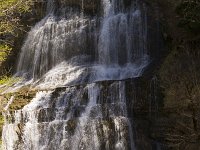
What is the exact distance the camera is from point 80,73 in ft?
78.1

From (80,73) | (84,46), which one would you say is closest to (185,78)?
(80,73)

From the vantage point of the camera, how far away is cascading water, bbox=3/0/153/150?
18562 millimetres

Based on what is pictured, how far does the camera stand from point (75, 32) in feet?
86.6

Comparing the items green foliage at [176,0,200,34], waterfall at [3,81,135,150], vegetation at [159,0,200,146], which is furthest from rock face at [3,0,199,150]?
green foliage at [176,0,200,34]

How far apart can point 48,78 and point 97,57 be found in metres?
2.66

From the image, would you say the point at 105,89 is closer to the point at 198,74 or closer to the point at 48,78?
the point at 198,74

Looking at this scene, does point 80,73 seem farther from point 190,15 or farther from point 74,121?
point 190,15

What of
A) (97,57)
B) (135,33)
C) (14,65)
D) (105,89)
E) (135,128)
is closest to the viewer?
(135,128)

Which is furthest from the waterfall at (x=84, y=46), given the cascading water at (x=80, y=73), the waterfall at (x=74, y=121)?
the waterfall at (x=74, y=121)

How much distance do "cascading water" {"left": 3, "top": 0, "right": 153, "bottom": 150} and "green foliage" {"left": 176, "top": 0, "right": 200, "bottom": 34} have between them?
3.24 meters

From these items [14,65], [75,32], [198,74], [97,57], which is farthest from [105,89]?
[14,65]

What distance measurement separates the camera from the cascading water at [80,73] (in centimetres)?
1856

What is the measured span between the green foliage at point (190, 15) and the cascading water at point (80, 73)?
3245 millimetres

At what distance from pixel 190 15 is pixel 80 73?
746 cm
